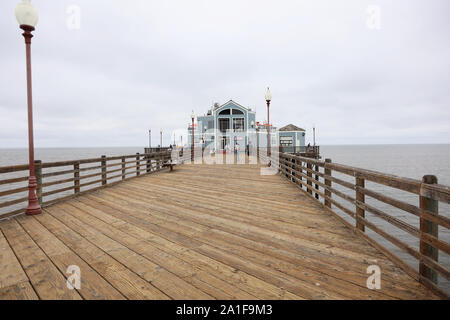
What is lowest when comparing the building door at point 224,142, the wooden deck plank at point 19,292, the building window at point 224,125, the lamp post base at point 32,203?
the wooden deck plank at point 19,292

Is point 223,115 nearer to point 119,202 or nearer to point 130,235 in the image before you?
point 119,202

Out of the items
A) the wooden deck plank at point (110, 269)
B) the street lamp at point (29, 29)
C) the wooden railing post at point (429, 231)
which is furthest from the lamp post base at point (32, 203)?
the wooden railing post at point (429, 231)

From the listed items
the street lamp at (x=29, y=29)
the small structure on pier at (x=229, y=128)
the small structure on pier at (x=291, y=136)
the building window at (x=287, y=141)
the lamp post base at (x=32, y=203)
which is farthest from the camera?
the building window at (x=287, y=141)

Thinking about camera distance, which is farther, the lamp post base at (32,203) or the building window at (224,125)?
the building window at (224,125)

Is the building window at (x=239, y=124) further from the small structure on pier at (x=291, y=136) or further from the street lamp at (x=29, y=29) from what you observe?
the street lamp at (x=29, y=29)

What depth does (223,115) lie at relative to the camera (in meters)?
33.0

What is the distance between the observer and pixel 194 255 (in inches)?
128

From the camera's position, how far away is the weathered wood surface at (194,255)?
2.47m

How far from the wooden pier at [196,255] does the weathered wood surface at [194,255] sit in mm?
11

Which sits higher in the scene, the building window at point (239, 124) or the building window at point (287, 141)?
the building window at point (239, 124)

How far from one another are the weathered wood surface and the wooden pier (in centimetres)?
1

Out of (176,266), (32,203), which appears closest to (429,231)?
(176,266)
